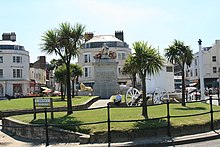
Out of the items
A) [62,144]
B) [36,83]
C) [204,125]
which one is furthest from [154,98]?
[36,83]

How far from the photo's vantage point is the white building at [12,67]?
70.0 m

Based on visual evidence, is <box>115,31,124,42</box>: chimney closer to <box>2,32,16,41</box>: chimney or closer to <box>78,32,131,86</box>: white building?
<box>78,32,131,86</box>: white building

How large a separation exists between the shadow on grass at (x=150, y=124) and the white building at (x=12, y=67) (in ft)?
196

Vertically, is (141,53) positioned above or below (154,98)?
above

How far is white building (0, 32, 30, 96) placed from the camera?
70000 mm

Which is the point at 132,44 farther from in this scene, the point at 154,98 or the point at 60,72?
the point at 60,72

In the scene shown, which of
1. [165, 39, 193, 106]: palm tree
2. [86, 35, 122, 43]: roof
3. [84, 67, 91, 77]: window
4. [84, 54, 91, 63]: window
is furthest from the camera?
[84, 54, 91, 63]: window

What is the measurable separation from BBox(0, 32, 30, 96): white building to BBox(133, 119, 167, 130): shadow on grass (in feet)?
196

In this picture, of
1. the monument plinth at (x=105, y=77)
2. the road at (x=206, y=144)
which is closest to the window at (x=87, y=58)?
the monument plinth at (x=105, y=77)

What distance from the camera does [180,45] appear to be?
867 inches

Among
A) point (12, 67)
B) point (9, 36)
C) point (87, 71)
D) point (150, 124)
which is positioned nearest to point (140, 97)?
point (150, 124)

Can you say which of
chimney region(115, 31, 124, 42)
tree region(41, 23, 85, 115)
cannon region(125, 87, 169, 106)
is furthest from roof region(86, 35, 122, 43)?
tree region(41, 23, 85, 115)

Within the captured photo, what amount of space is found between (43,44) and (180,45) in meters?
9.11

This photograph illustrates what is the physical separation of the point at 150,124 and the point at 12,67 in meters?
62.6
